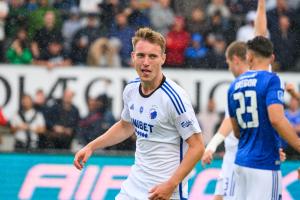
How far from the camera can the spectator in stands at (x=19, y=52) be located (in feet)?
48.9

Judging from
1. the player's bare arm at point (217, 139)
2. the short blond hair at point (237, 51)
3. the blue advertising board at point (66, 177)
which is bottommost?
the blue advertising board at point (66, 177)

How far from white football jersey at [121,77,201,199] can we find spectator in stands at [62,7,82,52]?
8.11m

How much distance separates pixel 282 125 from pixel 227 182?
2144mm

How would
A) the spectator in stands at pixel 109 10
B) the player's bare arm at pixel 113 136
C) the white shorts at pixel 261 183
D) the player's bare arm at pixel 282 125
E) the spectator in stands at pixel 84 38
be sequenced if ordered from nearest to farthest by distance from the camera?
1. the player's bare arm at pixel 113 136
2. the player's bare arm at pixel 282 125
3. the white shorts at pixel 261 183
4. the spectator in stands at pixel 84 38
5. the spectator in stands at pixel 109 10

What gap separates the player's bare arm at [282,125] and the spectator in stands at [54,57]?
299 inches

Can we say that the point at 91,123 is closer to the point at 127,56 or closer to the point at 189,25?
the point at 127,56

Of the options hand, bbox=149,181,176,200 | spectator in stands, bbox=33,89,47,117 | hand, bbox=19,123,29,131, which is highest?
hand, bbox=149,181,176,200

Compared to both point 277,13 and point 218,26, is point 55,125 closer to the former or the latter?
point 218,26

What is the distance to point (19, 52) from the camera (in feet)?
48.9

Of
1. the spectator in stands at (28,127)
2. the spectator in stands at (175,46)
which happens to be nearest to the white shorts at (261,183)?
the spectator in stands at (28,127)

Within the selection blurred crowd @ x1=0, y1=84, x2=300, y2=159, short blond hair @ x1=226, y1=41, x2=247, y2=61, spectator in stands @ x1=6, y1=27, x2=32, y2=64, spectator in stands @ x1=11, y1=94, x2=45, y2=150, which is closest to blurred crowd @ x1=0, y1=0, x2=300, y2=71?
spectator in stands @ x1=6, y1=27, x2=32, y2=64

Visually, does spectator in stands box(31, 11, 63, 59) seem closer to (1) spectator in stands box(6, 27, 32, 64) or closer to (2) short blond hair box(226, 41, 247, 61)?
(1) spectator in stands box(6, 27, 32, 64)

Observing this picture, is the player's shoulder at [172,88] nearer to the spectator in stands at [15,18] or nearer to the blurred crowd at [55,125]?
the blurred crowd at [55,125]

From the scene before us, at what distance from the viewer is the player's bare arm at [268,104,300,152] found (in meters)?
7.81
